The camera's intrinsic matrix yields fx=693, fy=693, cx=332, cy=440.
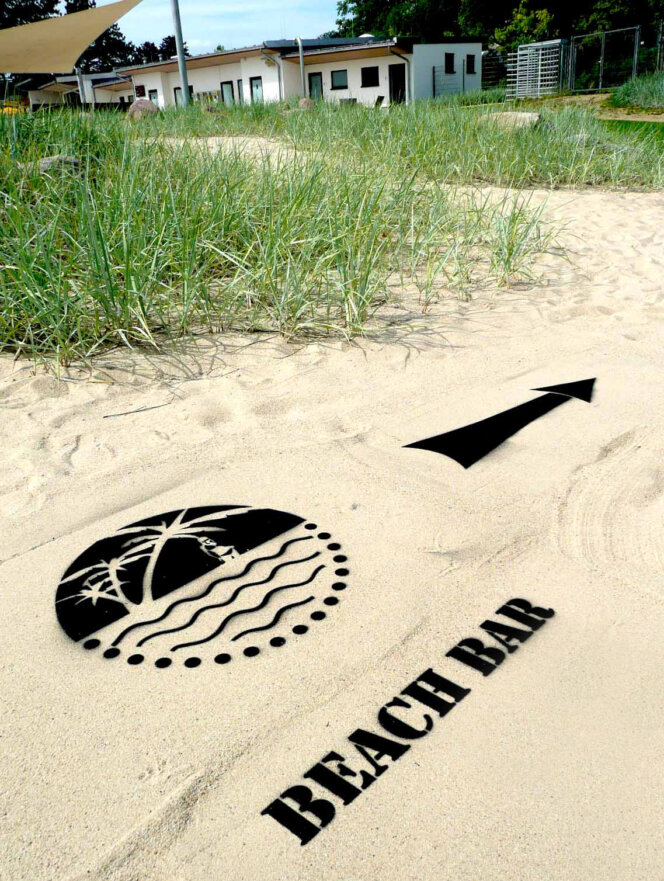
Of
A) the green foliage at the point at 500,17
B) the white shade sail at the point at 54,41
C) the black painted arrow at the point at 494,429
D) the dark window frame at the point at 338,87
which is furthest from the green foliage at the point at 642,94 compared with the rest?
the black painted arrow at the point at 494,429

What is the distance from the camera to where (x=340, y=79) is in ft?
93.8

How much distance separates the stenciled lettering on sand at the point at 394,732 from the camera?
1.28m

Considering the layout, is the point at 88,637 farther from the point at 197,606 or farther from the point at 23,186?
the point at 23,186

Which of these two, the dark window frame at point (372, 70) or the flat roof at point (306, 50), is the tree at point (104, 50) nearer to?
the flat roof at point (306, 50)

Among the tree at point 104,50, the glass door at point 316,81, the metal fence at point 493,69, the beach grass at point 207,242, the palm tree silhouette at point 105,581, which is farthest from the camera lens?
the tree at point 104,50

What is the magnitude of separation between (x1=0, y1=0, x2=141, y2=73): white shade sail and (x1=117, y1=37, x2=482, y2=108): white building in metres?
21.7

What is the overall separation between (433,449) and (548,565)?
2.54 feet

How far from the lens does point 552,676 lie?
1.58 meters

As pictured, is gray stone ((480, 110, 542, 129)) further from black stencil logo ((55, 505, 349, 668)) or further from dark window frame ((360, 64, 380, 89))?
dark window frame ((360, 64, 380, 89))

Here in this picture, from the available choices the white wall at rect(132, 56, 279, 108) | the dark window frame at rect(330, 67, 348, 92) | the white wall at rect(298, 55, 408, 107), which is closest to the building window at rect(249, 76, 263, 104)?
the white wall at rect(132, 56, 279, 108)

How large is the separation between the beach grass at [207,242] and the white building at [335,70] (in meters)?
23.0

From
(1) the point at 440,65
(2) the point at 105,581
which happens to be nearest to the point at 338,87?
(1) the point at 440,65

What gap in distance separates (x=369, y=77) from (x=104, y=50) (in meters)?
31.1

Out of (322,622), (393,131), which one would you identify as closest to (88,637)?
(322,622)
